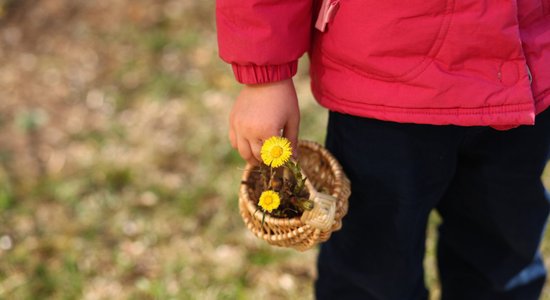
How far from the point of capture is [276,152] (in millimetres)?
1179

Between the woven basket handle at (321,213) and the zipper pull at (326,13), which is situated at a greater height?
the zipper pull at (326,13)

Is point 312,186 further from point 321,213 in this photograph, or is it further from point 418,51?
point 418,51

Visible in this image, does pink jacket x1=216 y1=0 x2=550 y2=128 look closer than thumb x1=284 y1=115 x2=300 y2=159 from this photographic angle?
Yes

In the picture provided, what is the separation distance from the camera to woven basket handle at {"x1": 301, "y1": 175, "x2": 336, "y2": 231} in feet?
3.93

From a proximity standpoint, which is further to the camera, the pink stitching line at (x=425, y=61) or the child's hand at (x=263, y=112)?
the child's hand at (x=263, y=112)

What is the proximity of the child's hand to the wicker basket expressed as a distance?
0.12 metres

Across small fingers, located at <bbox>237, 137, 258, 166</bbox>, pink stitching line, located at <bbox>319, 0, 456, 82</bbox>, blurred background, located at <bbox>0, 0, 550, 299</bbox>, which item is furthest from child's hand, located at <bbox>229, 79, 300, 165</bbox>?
blurred background, located at <bbox>0, 0, 550, 299</bbox>

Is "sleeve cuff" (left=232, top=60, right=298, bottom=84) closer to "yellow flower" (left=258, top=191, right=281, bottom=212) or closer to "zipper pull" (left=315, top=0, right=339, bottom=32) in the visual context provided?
"zipper pull" (left=315, top=0, right=339, bottom=32)

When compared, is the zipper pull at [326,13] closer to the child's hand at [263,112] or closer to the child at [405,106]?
the child at [405,106]

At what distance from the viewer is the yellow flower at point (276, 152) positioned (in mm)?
1178

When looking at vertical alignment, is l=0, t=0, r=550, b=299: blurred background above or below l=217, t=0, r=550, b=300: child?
below

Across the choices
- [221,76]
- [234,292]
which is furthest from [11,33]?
[234,292]

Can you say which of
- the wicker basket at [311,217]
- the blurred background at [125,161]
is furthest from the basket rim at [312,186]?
the blurred background at [125,161]

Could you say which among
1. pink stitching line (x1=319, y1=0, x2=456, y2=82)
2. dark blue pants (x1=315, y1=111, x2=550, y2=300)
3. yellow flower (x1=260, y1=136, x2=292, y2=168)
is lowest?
dark blue pants (x1=315, y1=111, x2=550, y2=300)
